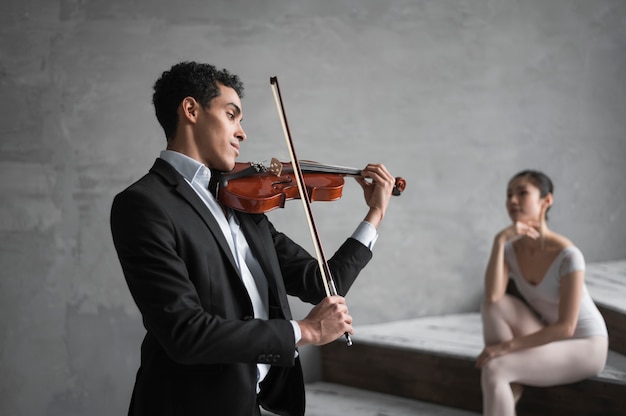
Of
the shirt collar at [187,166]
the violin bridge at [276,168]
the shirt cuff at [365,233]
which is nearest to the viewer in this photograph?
the shirt collar at [187,166]

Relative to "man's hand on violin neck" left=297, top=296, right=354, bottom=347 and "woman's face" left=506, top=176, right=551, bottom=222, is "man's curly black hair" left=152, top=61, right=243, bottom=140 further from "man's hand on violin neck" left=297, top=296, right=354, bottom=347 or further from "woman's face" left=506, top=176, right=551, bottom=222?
"woman's face" left=506, top=176, right=551, bottom=222

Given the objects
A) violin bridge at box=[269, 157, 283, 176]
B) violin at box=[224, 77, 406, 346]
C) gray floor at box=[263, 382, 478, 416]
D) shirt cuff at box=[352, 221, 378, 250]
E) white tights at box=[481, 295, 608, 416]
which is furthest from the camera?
gray floor at box=[263, 382, 478, 416]

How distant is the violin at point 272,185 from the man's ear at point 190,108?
153 millimetres

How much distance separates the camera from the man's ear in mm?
1755

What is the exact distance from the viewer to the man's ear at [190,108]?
1.75 m

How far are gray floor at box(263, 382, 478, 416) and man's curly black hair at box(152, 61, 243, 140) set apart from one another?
1.97 metres

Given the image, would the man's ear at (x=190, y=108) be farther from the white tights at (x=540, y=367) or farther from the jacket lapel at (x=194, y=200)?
the white tights at (x=540, y=367)

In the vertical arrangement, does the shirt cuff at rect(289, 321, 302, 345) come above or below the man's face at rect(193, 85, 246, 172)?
below

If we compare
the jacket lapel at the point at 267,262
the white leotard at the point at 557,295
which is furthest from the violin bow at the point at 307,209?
the white leotard at the point at 557,295

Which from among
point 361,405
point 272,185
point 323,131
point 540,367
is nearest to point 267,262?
point 272,185

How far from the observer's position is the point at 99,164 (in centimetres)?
340

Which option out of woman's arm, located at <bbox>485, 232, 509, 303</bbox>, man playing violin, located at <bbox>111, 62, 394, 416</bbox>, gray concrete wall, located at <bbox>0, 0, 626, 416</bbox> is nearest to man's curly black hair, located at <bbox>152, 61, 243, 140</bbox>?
man playing violin, located at <bbox>111, 62, 394, 416</bbox>

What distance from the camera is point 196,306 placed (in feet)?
5.08

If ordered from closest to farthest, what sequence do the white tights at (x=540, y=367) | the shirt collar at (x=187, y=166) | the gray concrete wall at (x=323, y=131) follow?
1. the shirt collar at (x=187, y=166)
2. the white tights at (x=540, y=367)
3. the gray concrete wall at (x=323, y=131)
